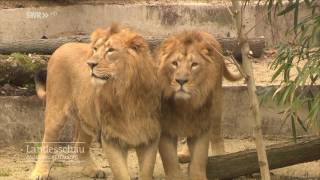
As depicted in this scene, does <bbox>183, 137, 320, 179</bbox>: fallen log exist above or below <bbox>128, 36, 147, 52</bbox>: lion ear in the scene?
below

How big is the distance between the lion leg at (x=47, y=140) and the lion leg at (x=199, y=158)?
1.49 metres

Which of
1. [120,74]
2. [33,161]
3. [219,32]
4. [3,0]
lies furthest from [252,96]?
[3,0]

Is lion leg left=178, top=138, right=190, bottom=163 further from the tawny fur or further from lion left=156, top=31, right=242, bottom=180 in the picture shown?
the tawny fur

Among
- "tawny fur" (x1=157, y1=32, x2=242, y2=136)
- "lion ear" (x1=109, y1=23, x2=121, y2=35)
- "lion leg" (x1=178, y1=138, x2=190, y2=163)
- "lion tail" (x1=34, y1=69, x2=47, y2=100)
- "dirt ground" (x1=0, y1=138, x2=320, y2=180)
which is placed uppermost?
"lion ear" (x1=109, y1=23, x2=121, y2=35)

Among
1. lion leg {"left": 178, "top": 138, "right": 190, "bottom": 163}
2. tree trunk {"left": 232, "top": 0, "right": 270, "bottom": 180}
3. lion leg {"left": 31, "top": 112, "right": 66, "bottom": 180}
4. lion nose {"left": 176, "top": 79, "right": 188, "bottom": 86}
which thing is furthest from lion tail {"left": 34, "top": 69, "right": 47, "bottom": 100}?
tree trunk {"left": 232, "top": 0, "right": 270, "bottom": 180}

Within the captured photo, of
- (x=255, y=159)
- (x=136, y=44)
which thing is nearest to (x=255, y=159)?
(x=255, y=159)

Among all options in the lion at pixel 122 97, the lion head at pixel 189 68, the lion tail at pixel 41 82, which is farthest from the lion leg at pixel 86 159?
the lion head at pixel 189 68

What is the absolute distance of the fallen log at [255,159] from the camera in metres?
7.64

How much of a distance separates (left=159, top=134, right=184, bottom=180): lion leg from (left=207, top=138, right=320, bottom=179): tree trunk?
1.43ft

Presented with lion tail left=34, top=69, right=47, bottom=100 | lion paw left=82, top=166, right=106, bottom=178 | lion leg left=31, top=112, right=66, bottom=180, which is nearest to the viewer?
lion leg left=31, top=112, right=66, bottom=180

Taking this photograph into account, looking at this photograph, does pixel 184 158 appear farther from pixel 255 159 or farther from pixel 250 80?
pixel 250 80

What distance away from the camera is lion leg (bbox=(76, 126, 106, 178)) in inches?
330

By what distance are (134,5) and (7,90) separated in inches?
156

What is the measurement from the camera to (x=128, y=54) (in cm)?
700
